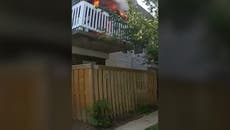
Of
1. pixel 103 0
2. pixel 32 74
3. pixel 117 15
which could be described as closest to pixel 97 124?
pixel 117 15

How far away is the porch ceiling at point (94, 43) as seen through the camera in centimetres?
487

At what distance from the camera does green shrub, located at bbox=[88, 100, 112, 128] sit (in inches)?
183

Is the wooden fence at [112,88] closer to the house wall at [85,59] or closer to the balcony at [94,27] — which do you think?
the balcony at [94,27]

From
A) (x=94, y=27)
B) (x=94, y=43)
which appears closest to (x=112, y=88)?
(x=94, y=43)

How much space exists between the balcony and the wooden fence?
516mm

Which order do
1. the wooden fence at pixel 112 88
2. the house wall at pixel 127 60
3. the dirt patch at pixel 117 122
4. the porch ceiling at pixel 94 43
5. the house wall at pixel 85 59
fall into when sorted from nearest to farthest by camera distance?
the dirt patch at pixel 117 122 < the porch ceiling at pixel 94 43 < the wooden fence at pixel 112 88 < the house wall at pixel 85 59 < the house wall at pixel 127 60

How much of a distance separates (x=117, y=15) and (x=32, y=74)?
5.60 m

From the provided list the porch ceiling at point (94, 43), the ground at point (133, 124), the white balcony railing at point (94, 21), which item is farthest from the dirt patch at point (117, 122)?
the white balcony railing at point (94, 21)

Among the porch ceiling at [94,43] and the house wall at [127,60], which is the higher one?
the porch ceiling at [94,43]

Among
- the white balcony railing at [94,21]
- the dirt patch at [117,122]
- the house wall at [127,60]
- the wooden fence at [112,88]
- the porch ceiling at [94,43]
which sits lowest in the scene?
the dirt patch at [117,122]

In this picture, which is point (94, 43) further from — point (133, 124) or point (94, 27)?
point (133, 124)

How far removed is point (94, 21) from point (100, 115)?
6.24ft

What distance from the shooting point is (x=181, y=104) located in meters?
0.41

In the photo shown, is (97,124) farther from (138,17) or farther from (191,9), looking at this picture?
(191,9)
